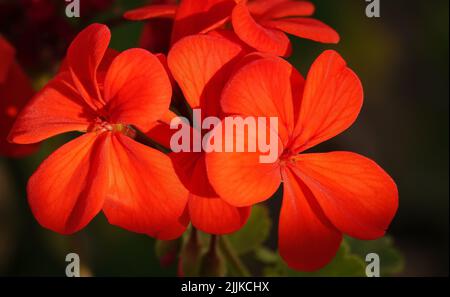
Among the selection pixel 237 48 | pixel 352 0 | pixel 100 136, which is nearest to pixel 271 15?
pixel 237 48

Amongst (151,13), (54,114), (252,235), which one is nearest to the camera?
(54,114)

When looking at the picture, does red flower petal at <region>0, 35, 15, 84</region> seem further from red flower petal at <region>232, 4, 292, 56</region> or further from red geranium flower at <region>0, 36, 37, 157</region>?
red flower petal at <region>232, 4, 292, 56</region>

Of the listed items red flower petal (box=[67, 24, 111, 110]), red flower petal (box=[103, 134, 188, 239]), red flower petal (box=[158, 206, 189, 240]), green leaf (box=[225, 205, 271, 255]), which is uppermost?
red flower petal (box=[67, 24, 111, 110])

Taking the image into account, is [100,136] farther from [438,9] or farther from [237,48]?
[438,9]

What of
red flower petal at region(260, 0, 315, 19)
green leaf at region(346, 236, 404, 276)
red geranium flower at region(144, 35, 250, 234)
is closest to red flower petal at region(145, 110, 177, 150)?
red geranium flower at region(144, 35, 250, 234)

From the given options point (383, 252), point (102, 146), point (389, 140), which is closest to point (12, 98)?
point (102, 146)

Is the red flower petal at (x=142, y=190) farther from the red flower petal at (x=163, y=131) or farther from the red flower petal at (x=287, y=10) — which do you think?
the red flower petal at (x=287, y=10)

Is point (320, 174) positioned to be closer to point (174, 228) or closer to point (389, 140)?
point (174, 228)
